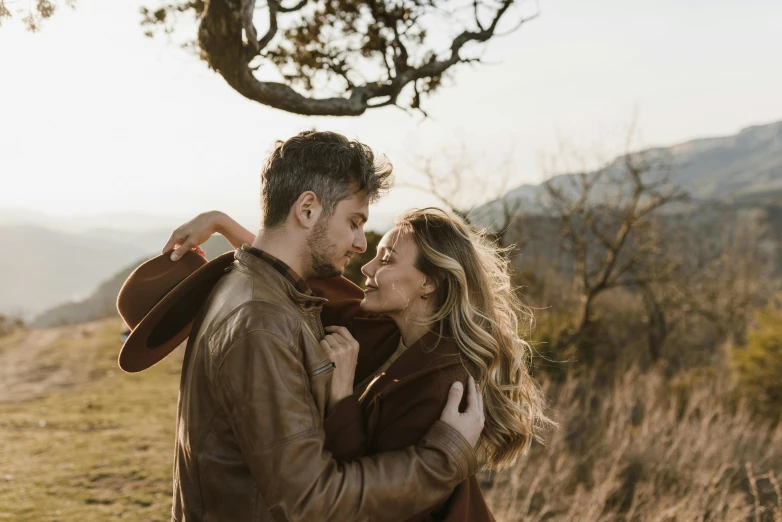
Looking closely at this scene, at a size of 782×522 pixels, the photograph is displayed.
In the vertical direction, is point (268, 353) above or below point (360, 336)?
above

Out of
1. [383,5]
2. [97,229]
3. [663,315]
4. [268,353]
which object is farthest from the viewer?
[97,229]

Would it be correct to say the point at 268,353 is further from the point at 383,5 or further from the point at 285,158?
the point at 383,5

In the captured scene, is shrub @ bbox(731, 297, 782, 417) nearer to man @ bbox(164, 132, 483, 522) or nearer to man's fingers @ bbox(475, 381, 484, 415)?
man's fingers @ bbox(475, 381, 484, 415)

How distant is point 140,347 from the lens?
212cm

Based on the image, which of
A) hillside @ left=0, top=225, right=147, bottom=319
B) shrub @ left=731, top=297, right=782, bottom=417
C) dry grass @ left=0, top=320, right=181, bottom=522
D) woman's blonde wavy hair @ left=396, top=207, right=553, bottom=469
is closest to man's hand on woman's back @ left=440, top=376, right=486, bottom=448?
woman's blonde wavy hair @ left=396, top=207, right=553, bottom=469

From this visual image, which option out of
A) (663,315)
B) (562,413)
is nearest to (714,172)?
(663,315)

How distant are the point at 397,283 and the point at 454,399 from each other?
1.98 feet

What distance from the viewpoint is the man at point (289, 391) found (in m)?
1.57

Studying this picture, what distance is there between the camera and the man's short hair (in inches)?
76.4

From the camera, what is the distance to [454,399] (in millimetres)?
1996

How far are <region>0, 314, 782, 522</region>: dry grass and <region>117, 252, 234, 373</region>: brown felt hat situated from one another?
226cm

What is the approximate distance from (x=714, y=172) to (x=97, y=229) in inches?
6525

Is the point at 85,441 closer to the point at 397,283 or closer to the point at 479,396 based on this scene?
the point at 397,283

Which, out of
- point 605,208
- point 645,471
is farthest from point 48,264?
point 645,471
